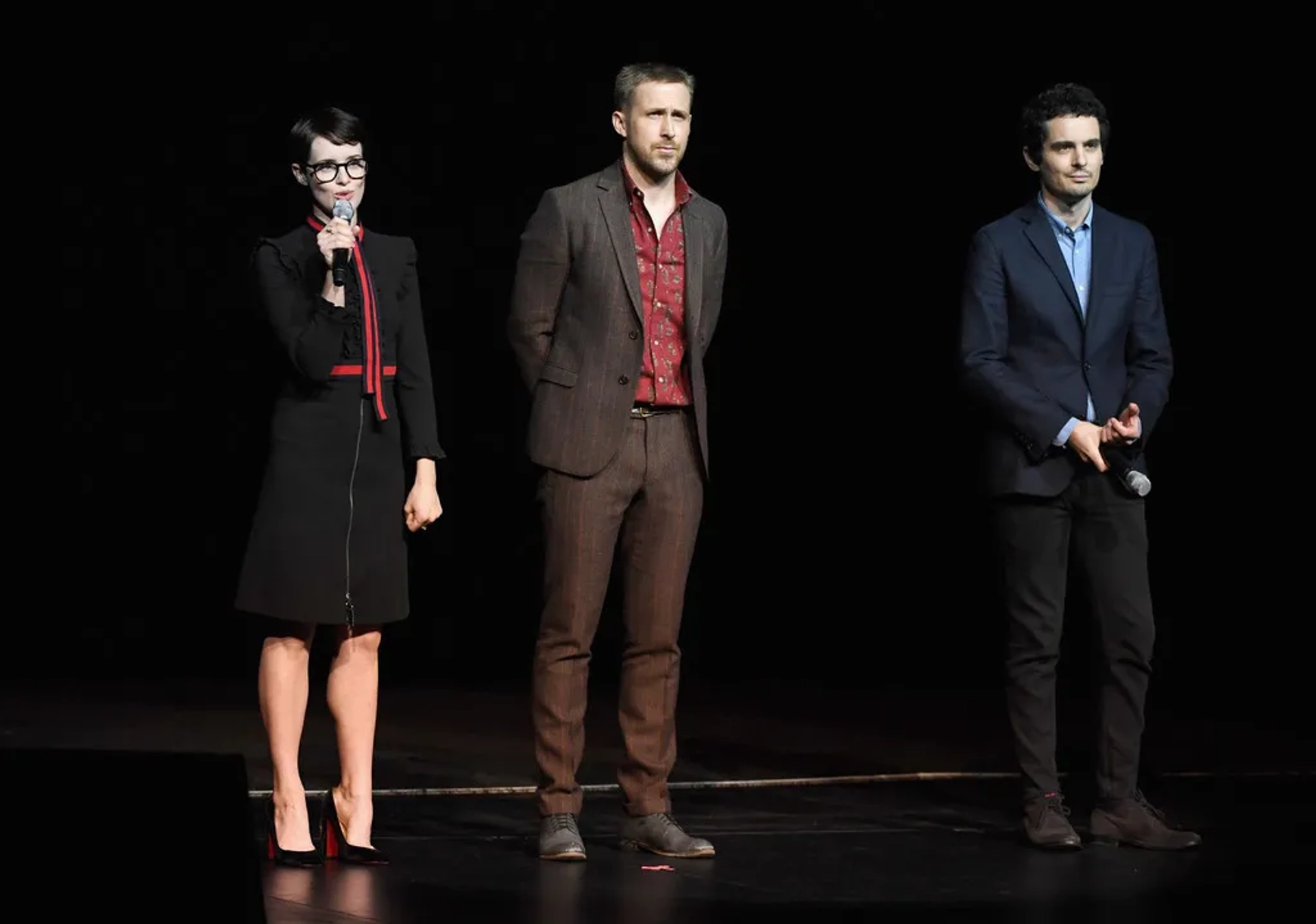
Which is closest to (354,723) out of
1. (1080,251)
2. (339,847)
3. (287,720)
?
(287,720)

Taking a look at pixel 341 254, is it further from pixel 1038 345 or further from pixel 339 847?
pixel 1038 345

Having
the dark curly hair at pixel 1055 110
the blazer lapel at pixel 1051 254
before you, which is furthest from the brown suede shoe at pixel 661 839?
the dark curly hair at pixel 1055 110

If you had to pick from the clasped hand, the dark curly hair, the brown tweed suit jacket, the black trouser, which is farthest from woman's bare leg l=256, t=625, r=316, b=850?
the dark curly hair

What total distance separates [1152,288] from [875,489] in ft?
9.14

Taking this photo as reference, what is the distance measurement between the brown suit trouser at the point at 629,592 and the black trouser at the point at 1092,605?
0.67m

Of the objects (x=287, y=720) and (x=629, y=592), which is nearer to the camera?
(x=287, y=720)

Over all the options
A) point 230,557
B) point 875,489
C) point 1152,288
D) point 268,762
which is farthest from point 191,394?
point 1152,288

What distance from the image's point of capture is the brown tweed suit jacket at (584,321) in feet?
13.9

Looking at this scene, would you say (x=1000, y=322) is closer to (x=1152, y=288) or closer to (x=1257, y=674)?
(x=1152, y=288)

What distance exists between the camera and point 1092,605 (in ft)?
14.7

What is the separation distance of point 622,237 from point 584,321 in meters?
0.18

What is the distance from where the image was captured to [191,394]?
6660 mm

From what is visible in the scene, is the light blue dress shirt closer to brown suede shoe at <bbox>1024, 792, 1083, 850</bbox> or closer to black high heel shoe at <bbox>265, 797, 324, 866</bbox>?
brown suede shoe at <bbox>1024, 792, 1083, 850</bbox>

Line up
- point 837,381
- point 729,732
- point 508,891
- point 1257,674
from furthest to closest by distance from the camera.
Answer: point 837,381 < point 1257,674 < point 729,732 < point 508,891
